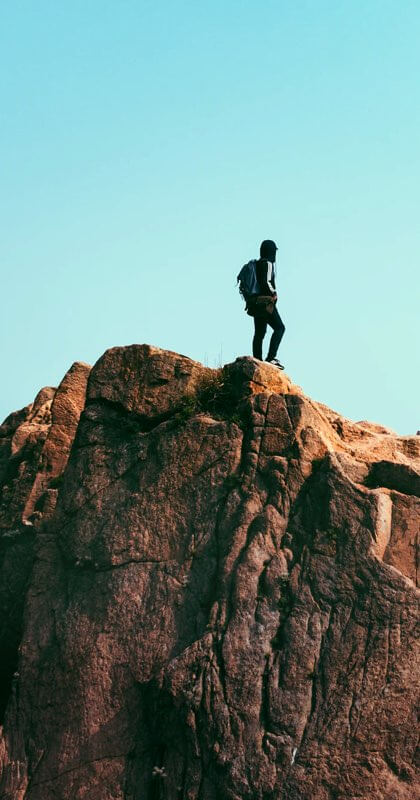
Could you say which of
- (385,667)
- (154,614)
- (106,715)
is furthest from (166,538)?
(385,667)

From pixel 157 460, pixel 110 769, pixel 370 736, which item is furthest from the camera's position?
pixel 157 460

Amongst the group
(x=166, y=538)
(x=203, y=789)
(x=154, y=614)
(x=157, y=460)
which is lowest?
(x=203, y=789)

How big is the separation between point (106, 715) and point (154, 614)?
2.04m

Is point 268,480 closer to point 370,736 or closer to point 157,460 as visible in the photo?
point 157,460

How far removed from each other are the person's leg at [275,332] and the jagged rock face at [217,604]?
76 cm

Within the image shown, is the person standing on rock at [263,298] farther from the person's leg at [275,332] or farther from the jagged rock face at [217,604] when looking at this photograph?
the jagged rock face at [217,604]

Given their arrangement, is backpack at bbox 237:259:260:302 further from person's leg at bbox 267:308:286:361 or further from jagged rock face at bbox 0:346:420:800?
jagged rock face at bbox 0:346:420:800

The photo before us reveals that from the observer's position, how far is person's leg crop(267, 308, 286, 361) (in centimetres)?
2238

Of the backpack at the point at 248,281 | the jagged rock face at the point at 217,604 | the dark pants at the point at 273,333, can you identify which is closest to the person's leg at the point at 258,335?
the dark pants at the point at 273,333

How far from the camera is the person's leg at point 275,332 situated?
22375mm

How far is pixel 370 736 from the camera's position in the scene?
733 inches

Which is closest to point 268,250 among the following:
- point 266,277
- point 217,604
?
point 266,277

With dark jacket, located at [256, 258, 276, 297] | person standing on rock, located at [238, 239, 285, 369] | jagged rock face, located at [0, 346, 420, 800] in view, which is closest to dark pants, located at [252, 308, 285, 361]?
person standing on rock, located at [238, 239, 285, 369]

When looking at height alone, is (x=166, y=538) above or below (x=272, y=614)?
above
